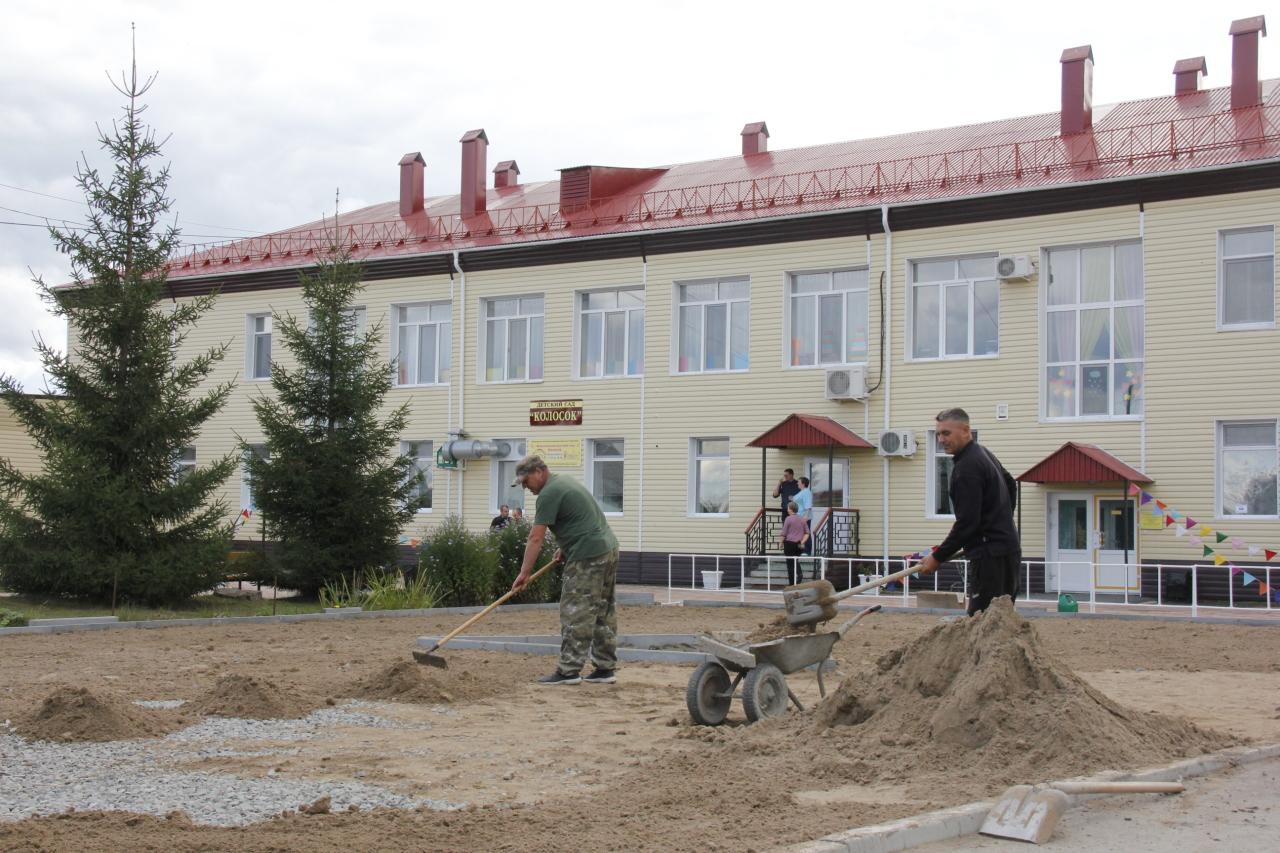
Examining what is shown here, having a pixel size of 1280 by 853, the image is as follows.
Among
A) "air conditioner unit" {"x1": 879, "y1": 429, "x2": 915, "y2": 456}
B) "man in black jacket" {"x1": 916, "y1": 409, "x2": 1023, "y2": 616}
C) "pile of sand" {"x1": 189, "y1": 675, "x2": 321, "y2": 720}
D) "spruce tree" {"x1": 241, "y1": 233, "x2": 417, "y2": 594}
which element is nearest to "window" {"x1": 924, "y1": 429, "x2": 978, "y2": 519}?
"air conditioner unit" {"x1": 879, "y1": 429, "x2": 915, "y2": 456}

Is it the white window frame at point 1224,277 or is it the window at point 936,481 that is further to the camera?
the window at point 936,481

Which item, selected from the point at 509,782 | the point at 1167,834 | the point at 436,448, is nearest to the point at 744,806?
the point at 509,782

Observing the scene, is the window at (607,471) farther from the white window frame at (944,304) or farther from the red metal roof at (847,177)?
the white window frame at (944,304)

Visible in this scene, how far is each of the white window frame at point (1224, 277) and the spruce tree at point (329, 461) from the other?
47.3 feet

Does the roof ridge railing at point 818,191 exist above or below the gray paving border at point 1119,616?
above

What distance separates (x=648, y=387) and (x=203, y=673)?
17225 millimetres

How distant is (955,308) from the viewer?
934 inches

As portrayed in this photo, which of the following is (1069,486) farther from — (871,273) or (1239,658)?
(1239,658)

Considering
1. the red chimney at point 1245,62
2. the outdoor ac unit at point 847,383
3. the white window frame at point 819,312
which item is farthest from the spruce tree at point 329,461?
the red chimney at point 1245,62

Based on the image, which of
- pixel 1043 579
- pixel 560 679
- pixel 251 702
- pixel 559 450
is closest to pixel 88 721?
pixel 251 702

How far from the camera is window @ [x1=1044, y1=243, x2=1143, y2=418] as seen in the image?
2198 cm

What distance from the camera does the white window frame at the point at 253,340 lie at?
1250 inches

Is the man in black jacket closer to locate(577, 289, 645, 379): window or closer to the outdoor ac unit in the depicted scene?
the outdoor ac unit

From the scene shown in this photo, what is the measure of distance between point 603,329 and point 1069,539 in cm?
1125
